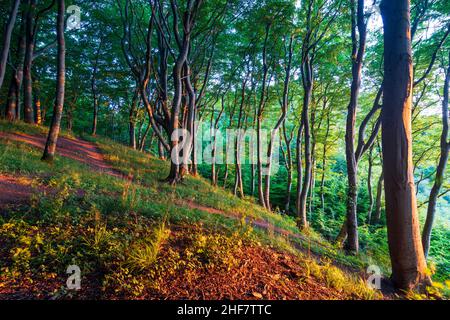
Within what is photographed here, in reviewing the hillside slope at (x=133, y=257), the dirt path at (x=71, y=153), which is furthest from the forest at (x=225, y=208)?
the dirt path at (x=71, y=153)

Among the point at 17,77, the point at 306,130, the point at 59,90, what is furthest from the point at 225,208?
the point at 17,77

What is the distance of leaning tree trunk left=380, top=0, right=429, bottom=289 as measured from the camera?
333 centimetres

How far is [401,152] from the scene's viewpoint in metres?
3.37

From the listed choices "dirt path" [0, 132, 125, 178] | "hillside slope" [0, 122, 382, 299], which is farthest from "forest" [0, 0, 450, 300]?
"dirt path" [0, 132, 125, 178]

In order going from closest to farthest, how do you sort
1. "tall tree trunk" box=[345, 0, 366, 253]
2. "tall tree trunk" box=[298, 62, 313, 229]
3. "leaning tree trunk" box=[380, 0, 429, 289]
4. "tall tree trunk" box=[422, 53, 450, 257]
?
"leaning tree trunk" box=[380, 0, 429, 289] < "tall tree trunk" box=[345, 0, 366, 253] < "tall tree trunk" box=[422, 53, 450, 257] < "tall tree trunk" box=[298, 62, 313, 229]

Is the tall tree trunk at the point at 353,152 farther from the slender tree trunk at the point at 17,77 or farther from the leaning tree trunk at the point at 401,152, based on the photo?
the slender tree trunk at the point at 17,77

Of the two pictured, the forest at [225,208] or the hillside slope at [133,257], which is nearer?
the hillside slope at [133,257]

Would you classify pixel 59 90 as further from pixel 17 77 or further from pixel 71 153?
pixel 17 77

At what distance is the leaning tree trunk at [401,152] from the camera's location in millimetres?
3330

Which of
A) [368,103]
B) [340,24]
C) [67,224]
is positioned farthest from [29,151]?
[368,103]

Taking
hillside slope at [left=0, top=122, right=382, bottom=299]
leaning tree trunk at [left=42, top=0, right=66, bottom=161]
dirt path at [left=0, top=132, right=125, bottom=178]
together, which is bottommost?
hillside slope at [left=0, top=122, right=382, bottom=299]

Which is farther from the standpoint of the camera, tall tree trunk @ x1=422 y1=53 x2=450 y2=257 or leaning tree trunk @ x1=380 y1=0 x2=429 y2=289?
tall tree trunk @ x1=422 y1=53 x2=450 y2=257

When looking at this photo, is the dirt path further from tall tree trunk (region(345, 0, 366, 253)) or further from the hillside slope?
tall tree trunk (region(345, 0, 366, 253))

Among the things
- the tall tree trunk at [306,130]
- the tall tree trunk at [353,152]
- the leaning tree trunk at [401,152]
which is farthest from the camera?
the tall tree trunk at [306,130]
